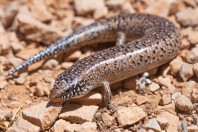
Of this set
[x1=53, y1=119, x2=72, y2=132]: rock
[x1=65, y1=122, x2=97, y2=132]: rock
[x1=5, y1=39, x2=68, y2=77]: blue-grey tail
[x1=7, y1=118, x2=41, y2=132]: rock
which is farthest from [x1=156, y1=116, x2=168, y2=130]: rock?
[x1=5, y1=39, x2=68, y2=77]: blue-grey tail

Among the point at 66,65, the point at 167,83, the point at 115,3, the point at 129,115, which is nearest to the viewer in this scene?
the point at 129,115

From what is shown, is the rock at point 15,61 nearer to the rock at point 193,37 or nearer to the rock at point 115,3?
the rock at point 115,3

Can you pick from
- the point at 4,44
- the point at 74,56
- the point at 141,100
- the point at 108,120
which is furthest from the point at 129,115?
the point at 4,44

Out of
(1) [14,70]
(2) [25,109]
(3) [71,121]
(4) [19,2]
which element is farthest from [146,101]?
(4) [19,2]

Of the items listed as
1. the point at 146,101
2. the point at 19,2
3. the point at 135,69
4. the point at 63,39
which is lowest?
the point at 146,101

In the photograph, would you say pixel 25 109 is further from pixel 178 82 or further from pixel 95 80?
pixel 178 82

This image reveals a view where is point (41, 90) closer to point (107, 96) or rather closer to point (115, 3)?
point (107, 96)

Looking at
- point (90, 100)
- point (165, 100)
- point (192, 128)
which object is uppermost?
point (90, 100)
